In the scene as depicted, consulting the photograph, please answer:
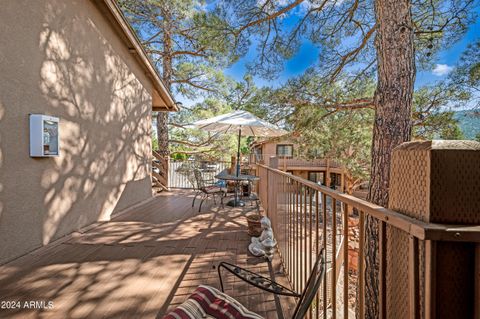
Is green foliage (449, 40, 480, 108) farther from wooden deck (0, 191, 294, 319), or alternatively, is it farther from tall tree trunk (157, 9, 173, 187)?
tall tree trunk (157, 9, 173, 187)

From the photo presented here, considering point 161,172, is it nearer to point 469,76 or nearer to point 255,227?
point 255,227

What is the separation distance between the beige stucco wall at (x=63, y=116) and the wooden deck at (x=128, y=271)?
0.42 metres

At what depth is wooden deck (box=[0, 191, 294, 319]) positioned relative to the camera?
2203 millimetres

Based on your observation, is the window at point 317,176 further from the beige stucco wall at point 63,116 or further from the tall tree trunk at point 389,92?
the tall tree trunk at point 389,92

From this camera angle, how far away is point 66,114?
151 inches

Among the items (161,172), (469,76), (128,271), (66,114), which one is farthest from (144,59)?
(469,76)

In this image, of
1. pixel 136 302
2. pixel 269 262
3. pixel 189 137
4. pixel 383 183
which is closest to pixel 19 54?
pixel 136 302

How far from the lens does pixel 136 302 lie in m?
2.27

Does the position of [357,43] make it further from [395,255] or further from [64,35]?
[395,255]

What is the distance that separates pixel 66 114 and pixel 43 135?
682 millimetres

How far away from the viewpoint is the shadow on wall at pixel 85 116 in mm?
3555

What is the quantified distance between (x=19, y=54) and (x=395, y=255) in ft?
13.7

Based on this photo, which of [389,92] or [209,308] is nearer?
[209,308]

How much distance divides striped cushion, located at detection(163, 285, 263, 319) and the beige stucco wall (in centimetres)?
270
